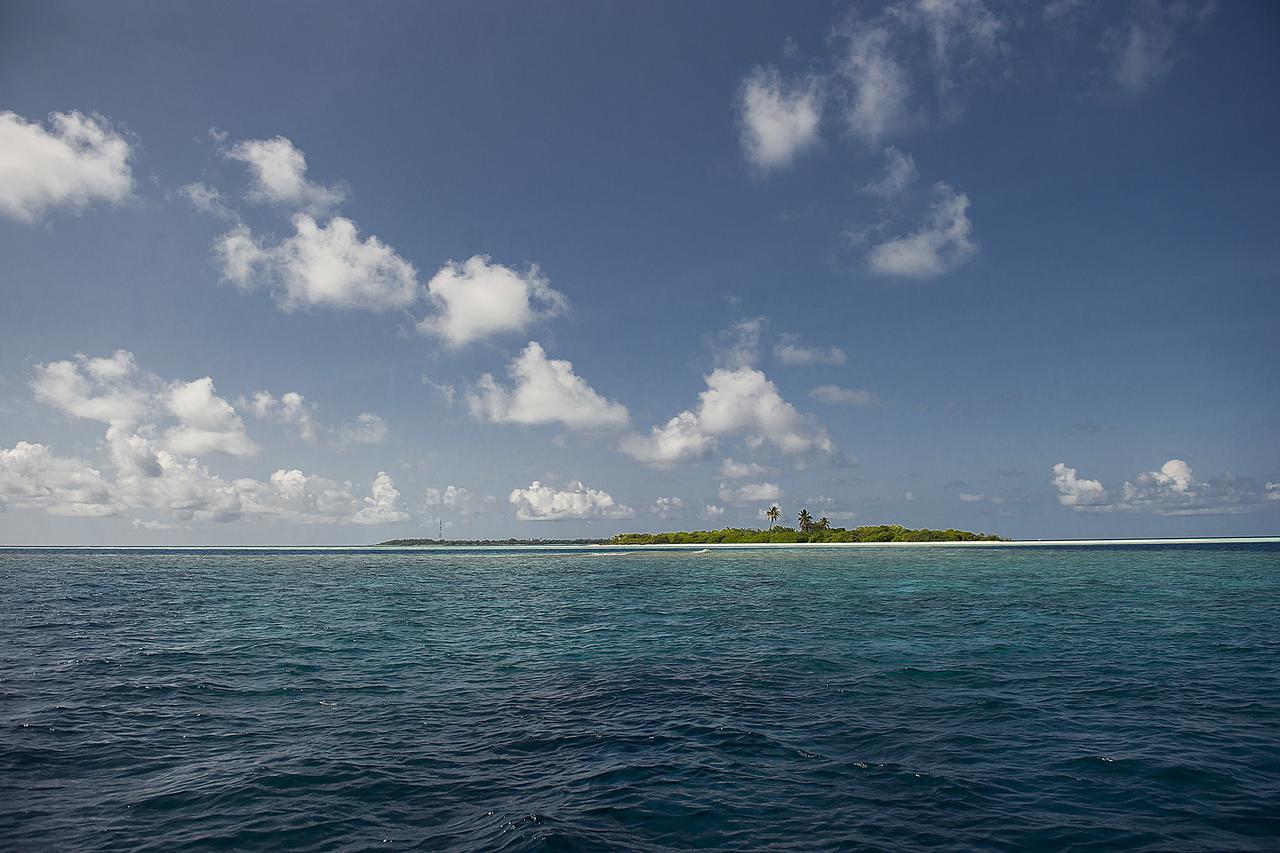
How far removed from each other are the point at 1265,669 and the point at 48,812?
4136 centimetres

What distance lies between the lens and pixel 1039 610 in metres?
45.1

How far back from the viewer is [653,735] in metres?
18.9

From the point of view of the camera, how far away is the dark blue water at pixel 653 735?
13.0 m

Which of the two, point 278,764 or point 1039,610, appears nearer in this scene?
point 278,764

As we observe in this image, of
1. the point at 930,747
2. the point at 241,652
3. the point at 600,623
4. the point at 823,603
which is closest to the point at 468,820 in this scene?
the point at 930,747

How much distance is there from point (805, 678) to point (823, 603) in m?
29.2

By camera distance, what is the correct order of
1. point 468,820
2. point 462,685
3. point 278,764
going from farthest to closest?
point 462,685, point 278,764, point 468,820

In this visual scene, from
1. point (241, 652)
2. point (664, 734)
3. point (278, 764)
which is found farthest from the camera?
point (241, 652)

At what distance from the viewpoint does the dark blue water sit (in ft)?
42.8

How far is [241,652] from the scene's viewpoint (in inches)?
1303

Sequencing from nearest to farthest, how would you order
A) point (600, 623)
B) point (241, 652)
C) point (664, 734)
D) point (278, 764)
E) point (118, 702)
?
point (278, 764), point (664, 734), point (118, 702), point (241, 652), point (600, 623)

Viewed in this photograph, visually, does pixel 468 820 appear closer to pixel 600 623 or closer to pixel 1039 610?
pixel 600 623

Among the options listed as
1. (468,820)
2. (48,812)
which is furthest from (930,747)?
(48,812)

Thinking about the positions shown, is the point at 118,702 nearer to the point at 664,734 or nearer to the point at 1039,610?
the point at 664,734
